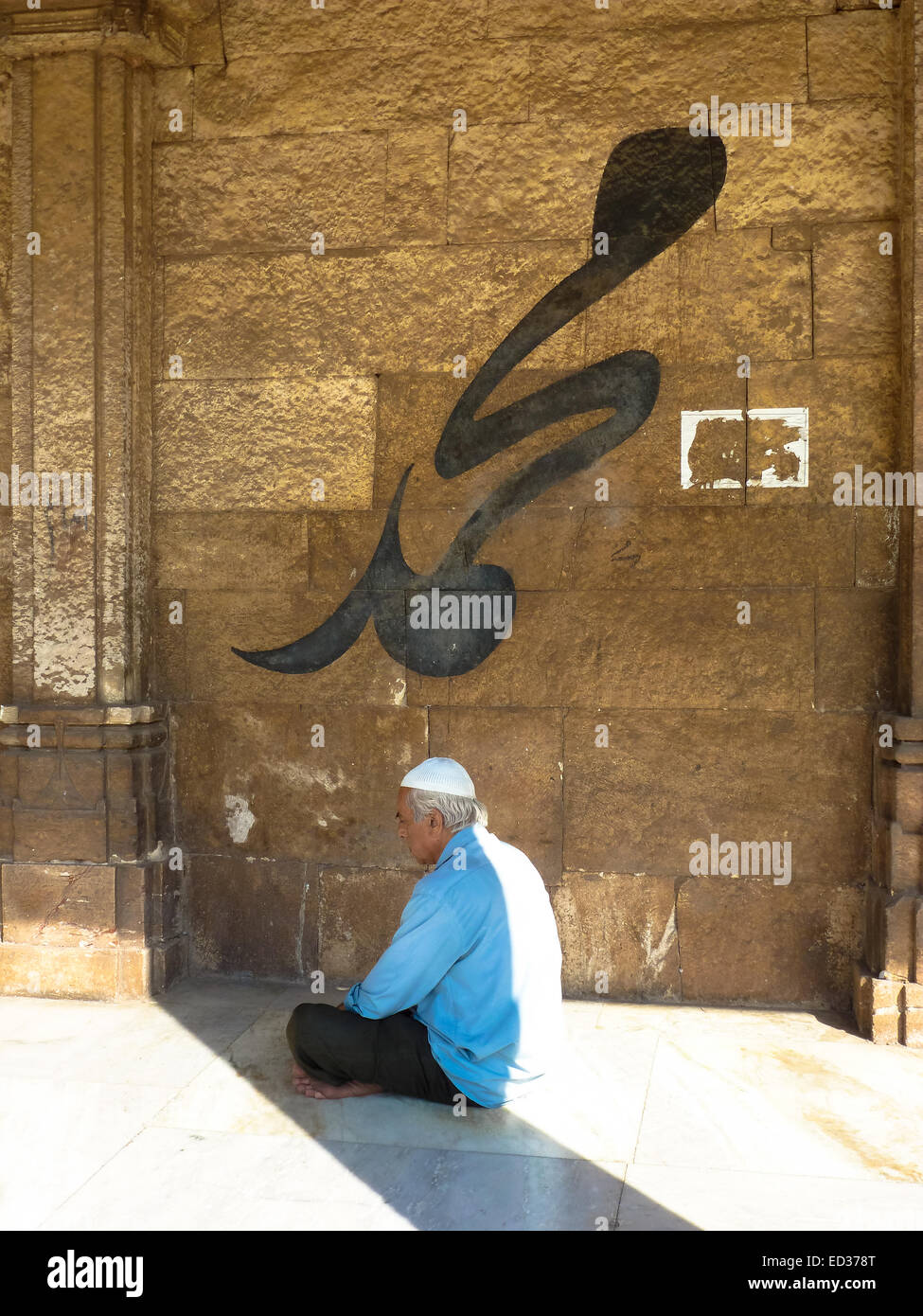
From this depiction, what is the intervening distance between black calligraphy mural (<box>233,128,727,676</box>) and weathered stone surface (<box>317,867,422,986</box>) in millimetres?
904

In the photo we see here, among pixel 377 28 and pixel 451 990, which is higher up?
pixel 377 28

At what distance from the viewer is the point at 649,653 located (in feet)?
14.9

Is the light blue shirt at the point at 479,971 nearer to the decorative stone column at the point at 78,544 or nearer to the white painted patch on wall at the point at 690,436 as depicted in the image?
the decorative stone column at the point at 78,544

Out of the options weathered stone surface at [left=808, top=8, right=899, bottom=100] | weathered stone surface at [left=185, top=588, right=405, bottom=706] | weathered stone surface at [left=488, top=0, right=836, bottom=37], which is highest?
weathered stone surface at [left=488, top=0, right=836, bottom=37]

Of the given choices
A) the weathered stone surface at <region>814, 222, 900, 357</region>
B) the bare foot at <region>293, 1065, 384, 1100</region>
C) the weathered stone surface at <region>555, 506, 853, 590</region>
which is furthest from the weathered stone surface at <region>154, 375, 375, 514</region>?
the bare foot at <region>293, 1065, 384, 1100</region>

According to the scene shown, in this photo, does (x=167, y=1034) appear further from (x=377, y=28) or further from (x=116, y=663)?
(x=377, y=28)

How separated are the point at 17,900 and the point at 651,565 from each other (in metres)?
3.00

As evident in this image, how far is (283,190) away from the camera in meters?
4.76

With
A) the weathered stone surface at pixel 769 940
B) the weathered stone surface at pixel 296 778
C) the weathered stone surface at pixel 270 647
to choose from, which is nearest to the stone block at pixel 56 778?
the weathered stone surface at pixel 296 778

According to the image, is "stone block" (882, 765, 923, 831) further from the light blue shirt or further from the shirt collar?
the shirt collar

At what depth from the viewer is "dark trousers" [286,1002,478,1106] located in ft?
11.5

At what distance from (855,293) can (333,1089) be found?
3.54 meters

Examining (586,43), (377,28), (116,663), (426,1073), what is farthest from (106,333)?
(426,1073)

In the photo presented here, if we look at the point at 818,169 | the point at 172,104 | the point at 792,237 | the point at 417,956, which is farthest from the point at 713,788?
the point at 172,104
